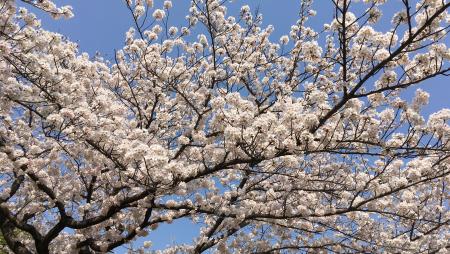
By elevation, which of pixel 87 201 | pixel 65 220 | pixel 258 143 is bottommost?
pixel 258 143

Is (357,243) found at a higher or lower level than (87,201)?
lower

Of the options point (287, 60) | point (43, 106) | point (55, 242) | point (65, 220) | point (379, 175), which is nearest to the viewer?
point (379, 175)

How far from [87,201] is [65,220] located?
93 centimetres

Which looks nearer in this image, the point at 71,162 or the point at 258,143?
the point at 258,143

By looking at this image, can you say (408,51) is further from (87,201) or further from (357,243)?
(87,201)

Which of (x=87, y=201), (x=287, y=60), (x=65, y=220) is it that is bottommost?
(x=65, y=220)

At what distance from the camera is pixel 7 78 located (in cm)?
876

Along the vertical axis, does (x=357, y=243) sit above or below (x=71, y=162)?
below

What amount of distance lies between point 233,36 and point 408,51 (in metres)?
7.30

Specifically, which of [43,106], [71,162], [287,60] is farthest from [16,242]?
[287,60]

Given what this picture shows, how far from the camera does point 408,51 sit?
23.3 feet

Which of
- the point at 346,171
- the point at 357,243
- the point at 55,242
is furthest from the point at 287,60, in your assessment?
the point at 55,242

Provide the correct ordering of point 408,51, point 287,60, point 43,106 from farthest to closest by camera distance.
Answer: point 287,60 → point 43,106 → point 408,51

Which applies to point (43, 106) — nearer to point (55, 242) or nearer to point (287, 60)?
point (55, 242)
